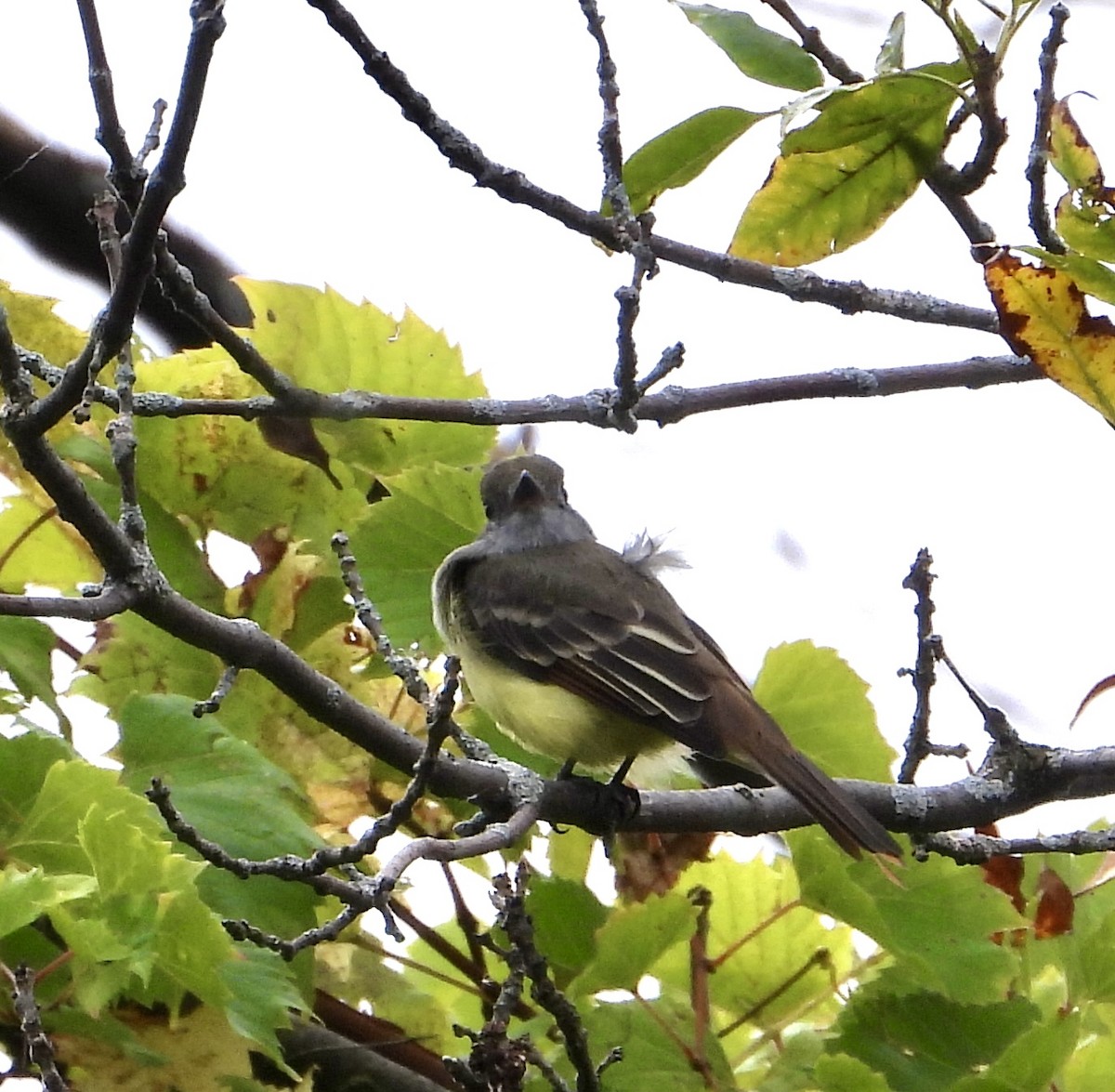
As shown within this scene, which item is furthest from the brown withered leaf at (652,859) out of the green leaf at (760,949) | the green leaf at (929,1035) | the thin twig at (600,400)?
the thin twig at (600,400)

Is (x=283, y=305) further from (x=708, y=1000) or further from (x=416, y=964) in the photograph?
(x=708, y=1000)

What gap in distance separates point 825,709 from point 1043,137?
2.74ft

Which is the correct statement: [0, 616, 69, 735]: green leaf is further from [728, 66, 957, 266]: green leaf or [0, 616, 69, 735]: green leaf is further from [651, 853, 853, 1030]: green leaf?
[728, 66, 957, 266]: green leaf

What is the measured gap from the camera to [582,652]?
2.66 metres

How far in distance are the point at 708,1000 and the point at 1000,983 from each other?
37cm

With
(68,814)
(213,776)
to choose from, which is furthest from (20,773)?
(213,776)

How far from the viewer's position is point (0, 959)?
173cm

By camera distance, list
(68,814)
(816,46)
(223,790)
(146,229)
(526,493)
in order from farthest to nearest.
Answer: (526,493) → (816,46) → (223,790) → (68,814) → (146,229)

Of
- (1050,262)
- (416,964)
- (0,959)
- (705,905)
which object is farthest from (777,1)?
(0,959)

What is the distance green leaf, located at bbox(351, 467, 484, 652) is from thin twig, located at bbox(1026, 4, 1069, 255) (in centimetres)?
83

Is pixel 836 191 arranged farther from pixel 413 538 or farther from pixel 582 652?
pixel 582 652

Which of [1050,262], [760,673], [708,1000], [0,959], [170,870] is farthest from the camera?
[760,673]

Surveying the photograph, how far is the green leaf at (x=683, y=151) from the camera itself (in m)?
2.02

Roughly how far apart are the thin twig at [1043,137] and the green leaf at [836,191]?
4.9 inches
